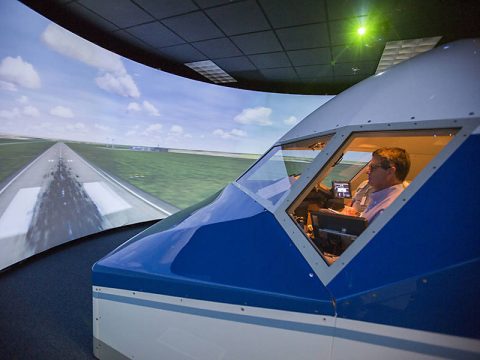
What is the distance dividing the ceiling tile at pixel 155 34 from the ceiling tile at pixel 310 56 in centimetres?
190

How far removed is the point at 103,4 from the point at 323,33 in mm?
2934

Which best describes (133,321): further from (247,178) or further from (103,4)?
(103,4)

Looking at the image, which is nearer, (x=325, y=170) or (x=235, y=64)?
(x=325, y=170)

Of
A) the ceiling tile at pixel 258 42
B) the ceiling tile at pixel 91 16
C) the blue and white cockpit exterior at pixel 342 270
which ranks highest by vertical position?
the ceiling tile at pixel 91 16

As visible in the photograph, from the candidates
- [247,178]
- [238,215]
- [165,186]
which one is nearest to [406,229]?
[238,215]

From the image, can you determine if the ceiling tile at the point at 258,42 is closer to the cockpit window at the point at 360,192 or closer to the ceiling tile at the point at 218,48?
the ceiling tile at the point at 218,48

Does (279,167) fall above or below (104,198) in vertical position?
above

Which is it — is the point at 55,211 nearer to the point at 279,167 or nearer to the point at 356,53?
the point at 279,167

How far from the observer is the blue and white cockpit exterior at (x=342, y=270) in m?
1.03

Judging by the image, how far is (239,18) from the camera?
10.9 ft

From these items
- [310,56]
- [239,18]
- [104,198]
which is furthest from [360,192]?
[104,198]

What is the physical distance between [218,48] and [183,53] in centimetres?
72

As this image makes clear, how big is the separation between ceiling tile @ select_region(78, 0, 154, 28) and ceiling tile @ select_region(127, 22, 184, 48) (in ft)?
0.43

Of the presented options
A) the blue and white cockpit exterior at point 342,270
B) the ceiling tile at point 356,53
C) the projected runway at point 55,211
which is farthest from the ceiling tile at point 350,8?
the projected runway at point 55,211
